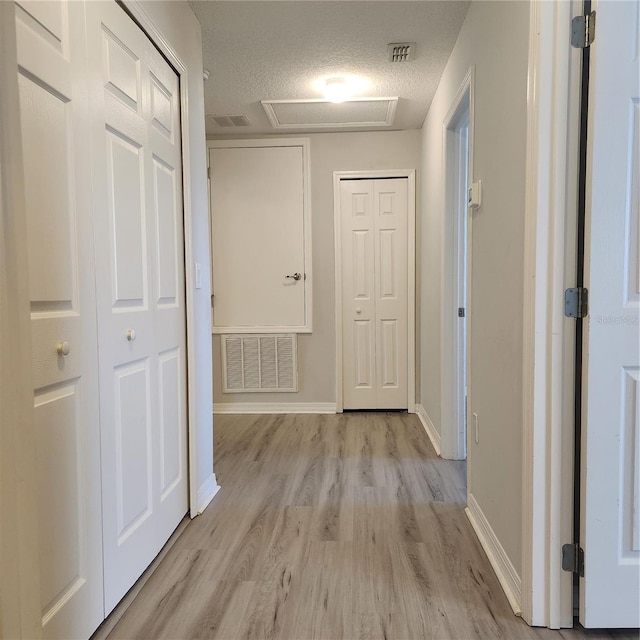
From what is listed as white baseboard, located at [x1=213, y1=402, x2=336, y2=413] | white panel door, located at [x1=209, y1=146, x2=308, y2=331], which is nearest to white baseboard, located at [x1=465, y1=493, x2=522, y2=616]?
white baseboard, located at [x1=213, y1=402, x2=336, y2=413]

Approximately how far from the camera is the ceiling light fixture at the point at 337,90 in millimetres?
3010

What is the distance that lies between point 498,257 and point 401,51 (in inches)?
62.3

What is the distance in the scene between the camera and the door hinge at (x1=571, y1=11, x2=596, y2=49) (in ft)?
4.31

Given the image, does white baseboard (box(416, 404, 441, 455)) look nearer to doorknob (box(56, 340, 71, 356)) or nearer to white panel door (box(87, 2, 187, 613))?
white panel door (box(87, 2, 187, 613))

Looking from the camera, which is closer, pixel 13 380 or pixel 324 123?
pixel 13 380

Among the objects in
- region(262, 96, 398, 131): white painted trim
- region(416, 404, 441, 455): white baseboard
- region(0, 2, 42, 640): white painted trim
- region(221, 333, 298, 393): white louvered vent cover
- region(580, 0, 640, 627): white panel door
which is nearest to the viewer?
region(0, 2, 42, 640): white painted trim

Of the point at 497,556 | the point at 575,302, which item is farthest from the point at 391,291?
the point at 575,302

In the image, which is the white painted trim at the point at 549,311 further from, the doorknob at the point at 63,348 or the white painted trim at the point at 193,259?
the white painted trim at the point at 193,259

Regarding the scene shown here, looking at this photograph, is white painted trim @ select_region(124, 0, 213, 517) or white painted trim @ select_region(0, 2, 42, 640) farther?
white painted trim @ select_region(124, 0, 213, 517)

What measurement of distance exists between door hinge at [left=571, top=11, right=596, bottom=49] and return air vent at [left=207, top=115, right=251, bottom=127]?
2.76 meters

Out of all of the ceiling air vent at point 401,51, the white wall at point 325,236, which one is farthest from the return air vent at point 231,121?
the ceiling air vent at point 401,51

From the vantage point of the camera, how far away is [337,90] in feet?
10.2

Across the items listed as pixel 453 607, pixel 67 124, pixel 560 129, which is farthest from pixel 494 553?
pixel 67 124

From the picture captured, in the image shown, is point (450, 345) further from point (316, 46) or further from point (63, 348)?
point (63, 348)
